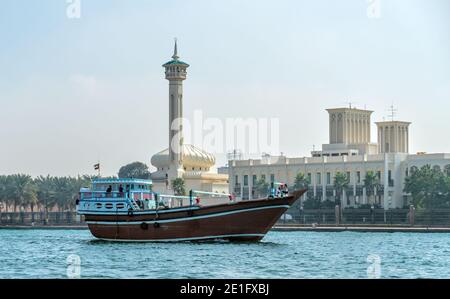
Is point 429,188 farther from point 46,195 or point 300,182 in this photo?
point 46,195

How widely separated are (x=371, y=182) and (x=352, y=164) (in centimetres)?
712

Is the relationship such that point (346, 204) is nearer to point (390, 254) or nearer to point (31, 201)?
point (31, 201)

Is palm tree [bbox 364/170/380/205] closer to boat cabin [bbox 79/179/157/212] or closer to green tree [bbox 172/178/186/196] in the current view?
green tree [bbox 172/178/186/196]

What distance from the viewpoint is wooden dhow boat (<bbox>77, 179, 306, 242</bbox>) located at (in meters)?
73.5

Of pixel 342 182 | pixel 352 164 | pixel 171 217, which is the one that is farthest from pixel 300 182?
pixel 171 217

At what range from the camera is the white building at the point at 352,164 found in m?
148

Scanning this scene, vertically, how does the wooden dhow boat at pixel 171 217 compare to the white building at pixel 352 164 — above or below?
below

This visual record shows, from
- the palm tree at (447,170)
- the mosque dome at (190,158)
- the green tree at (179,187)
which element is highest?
the mosque dome at (190,158)

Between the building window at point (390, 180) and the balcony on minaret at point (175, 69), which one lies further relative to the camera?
the balcony on minaret at point (175, 69)

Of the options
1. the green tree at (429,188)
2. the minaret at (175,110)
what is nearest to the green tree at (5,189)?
the minaret at (175,110)

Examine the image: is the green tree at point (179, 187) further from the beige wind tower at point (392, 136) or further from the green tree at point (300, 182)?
the beige wind tower at point (392, 136)

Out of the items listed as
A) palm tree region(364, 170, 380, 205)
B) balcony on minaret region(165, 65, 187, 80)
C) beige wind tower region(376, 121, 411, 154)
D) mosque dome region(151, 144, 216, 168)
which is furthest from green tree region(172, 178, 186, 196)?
beige wind tower region(376, 121, 411, 154)

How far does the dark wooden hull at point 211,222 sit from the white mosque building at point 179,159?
247 ft

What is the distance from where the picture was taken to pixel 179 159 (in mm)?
161375
